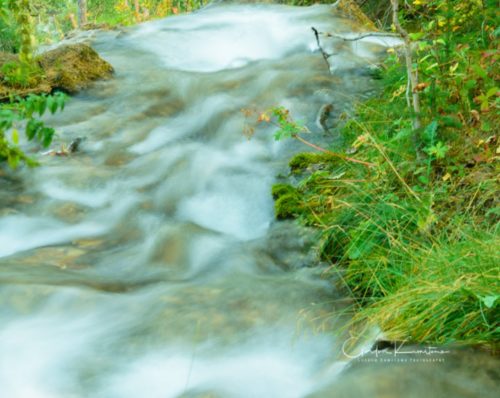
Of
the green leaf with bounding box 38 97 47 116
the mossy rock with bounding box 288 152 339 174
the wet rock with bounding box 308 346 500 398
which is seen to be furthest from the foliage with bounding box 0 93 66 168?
the mossy rock with bounding box 288 152 339 174

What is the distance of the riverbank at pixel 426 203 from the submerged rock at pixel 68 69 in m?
3.18

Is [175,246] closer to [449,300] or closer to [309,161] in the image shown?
[309,161]

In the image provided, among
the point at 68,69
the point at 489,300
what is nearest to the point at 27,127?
the point at 489,300

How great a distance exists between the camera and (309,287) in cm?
356

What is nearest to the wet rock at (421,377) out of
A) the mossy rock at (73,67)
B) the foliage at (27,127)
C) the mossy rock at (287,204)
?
the foliage at (27,127)

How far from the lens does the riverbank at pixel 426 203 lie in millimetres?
2676

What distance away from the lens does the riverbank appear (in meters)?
2.68

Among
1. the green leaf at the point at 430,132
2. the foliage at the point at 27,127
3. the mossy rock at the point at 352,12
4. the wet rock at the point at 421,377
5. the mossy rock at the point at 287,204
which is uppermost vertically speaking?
the foliage at the point at 27,127

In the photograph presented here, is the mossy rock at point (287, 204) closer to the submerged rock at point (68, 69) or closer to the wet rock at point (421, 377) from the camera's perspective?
the wet rock at point (421, 377)

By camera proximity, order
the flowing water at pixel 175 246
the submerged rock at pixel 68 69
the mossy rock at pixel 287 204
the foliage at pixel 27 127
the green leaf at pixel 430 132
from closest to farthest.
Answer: the foliage at pixel 27 127
the flowing water at pixel 175 246
the green leaf at pixel 430 132
the mossy rock at pixel 287 204
the submerged rock at pixel 68 69

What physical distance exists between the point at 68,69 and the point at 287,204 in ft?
12.7

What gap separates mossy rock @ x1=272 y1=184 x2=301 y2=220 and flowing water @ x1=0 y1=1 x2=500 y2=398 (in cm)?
9

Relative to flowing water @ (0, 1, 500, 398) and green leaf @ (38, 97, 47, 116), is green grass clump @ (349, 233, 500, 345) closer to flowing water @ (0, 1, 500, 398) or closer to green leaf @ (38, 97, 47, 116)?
flowing water @ (0, 1, 500, 398)

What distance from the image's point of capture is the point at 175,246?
165 inches
